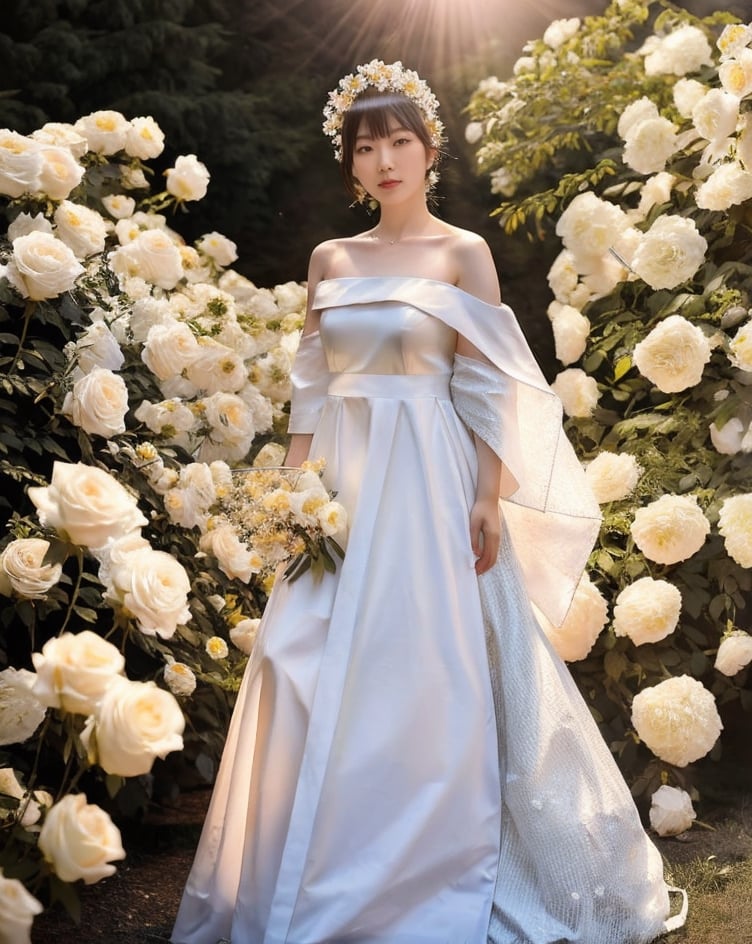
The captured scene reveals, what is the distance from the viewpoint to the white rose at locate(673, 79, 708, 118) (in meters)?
3.75

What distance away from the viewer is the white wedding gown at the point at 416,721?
2.46 metres

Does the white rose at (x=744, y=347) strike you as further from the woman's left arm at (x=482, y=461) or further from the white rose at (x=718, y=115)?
the woman's left arm at (x=482, y=461)

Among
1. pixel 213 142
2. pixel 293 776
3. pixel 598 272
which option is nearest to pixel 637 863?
pixel 293 776

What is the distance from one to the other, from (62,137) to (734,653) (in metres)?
2.29

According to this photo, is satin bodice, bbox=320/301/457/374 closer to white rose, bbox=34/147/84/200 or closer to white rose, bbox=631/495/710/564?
white rose, bbox=34/147/84/200

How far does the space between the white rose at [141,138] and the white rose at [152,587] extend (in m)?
1.94

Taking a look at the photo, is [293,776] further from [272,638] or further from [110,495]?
[110,495]

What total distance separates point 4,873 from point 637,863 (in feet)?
5.04

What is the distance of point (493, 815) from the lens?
262cm

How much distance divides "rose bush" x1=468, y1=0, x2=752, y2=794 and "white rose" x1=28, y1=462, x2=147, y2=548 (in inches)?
72.4

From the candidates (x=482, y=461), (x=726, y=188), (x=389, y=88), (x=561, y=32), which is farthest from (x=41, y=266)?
(x=561, y=32)

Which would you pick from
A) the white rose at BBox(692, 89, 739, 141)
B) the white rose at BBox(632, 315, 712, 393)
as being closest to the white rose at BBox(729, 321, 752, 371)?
the white rose at BBox(632, 315, 712, 393)

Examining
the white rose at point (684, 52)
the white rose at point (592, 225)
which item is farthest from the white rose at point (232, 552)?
the white rose at point (684, 52)

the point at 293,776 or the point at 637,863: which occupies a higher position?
the point at 293,776
